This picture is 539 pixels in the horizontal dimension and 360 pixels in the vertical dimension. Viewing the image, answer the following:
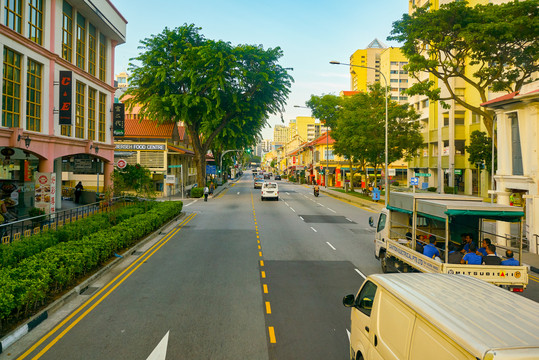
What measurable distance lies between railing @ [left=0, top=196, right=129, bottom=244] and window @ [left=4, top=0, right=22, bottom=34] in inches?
362

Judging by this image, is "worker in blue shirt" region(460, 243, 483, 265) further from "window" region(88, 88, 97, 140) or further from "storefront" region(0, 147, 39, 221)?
"window" region(88, 88, 97, 140)

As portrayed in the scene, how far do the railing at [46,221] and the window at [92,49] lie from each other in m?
9.55

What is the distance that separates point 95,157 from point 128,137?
15522 millimetres

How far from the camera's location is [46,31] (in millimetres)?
21047

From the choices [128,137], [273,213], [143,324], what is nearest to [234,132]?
[128,137]

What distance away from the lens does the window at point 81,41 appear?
2541cm

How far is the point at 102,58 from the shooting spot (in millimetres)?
29375

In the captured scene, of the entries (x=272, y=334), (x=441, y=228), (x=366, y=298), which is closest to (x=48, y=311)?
(x=272, y=334)

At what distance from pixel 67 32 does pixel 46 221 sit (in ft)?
43.3

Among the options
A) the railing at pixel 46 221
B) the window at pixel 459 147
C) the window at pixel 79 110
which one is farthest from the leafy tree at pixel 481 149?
the window at pixel 79 110

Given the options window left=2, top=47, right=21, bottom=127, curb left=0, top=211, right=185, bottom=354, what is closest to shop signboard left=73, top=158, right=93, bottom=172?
window left=2, top=47, right=21, bottom=127

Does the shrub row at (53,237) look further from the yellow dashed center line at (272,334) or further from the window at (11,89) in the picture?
the yellow dashed center line at (272,334)

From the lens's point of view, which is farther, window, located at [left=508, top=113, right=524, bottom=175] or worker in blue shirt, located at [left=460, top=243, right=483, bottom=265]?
window, located at [left=508, top=113, right=524, bottom=175]

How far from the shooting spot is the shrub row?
35.9 ft
